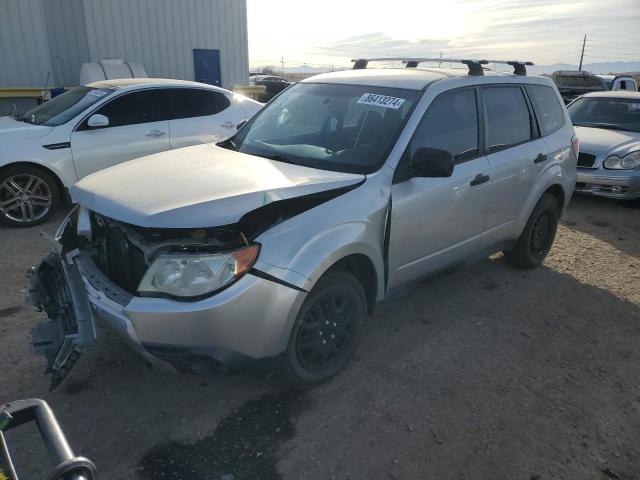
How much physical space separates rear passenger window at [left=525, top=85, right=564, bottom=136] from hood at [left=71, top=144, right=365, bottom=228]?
8.13 feet

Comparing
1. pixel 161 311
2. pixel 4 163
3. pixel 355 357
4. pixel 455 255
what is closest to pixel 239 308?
pixel 161 311

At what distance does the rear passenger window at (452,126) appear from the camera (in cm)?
350

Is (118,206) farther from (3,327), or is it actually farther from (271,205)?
(3,327)

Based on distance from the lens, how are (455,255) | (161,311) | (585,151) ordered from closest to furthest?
(161,311), (455,255), (585,151)

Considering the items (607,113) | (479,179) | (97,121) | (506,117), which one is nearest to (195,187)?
(479,179)

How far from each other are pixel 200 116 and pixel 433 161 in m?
4.65

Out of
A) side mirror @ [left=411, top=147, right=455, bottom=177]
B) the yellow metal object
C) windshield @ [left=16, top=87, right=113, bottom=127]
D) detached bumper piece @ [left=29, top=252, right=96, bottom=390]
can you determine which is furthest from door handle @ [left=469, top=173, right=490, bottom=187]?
the yellow metal object

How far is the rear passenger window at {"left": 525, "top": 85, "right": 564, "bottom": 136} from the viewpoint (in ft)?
15.4

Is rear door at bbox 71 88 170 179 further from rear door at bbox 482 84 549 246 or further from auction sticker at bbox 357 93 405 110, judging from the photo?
rear door at bbox 482 84 549 246

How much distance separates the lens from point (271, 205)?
2627 millimetres

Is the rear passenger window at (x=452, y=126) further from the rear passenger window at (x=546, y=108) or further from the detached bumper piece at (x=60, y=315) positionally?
the detached bumper piece at (x=60, y=315)

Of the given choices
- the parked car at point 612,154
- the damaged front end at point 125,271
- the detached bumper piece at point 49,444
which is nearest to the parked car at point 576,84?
the parked car at point 612,154

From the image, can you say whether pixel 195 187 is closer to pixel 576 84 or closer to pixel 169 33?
pixel 169 33

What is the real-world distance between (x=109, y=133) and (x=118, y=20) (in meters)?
8.01
